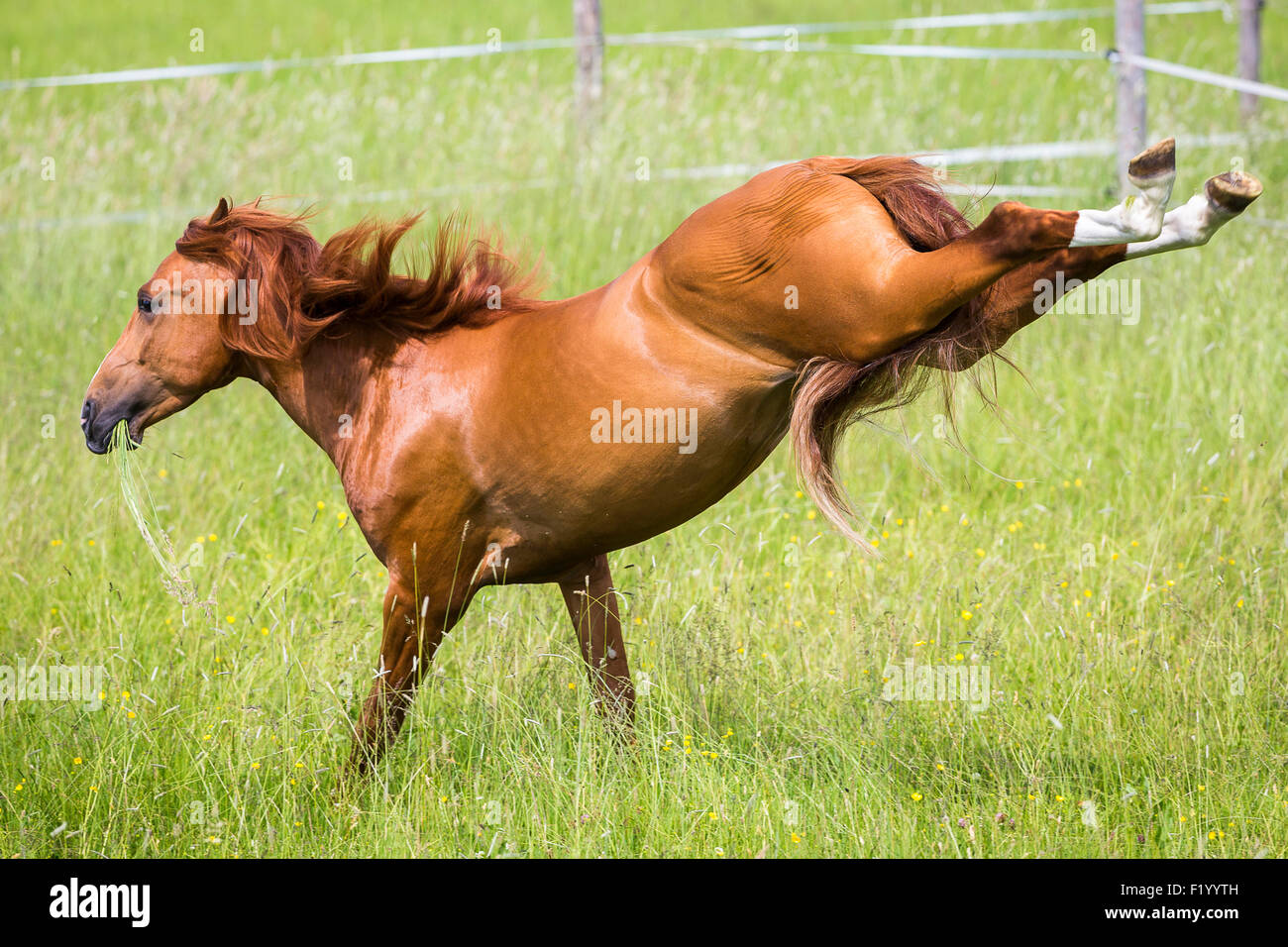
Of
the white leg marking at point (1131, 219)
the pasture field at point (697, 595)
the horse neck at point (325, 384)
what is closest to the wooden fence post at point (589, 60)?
the pasture field at point (697, 595)

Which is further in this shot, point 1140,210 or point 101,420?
point 101,420

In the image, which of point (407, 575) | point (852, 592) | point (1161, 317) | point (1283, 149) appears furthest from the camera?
point (1283, 149)

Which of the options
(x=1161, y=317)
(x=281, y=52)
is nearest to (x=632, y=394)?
(x=1161, y=317)

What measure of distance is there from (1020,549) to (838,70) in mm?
6982

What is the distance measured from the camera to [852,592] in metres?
4.16

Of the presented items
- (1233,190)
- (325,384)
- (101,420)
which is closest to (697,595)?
(325,384)

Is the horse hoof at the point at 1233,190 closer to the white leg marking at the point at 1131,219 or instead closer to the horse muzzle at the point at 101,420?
the white leg marking at the point at 1131,219

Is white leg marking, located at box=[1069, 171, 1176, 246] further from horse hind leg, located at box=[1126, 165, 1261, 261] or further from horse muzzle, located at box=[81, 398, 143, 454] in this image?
horse muzzle, located at box=[81, 398, 143, 454]

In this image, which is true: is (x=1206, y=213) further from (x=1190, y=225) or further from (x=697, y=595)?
(x=697, y=595)

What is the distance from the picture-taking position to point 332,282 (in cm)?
298

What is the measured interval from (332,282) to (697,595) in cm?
174

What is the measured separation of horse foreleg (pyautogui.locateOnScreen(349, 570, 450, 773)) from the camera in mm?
2998

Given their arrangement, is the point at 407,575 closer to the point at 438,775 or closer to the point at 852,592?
the point at 438,775

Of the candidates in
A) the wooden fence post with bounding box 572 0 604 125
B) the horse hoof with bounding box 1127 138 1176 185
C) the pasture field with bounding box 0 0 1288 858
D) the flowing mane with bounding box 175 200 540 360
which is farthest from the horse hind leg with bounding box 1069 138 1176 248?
the wooden fence post with bounding box 572 0 604 125
